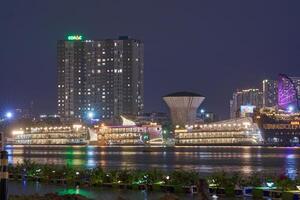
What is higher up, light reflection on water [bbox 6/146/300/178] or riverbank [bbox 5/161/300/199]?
light reflection on water [bbox 6/146/300/178]

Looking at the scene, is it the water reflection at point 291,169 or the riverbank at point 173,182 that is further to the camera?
the water reflection at point 291,169

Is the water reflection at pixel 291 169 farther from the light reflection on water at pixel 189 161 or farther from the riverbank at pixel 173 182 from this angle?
the riverbank at pixel 173 182

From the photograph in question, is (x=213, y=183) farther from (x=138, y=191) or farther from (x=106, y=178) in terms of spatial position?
(x=106, y=178)

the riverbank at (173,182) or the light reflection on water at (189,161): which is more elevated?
the light reflection on water at (189,161)

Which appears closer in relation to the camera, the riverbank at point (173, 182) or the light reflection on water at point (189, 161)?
the riverbank at point (173, 182)

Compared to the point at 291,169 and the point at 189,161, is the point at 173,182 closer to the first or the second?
the point at 291,169

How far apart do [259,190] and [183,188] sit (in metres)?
4.44

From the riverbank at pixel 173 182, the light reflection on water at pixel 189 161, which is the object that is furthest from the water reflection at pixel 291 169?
the riverbank at pixel 173 182

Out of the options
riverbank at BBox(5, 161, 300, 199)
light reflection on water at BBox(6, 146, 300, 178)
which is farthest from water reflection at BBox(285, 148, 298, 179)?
riverbank at BBox(5, 161, 300, 199)

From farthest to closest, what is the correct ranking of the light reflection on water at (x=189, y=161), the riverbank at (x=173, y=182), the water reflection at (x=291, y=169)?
1. the light reflection on water at (x=189, y=161)
2. the water reflection at (x=291, y=169)
3. the riverbank at (x=173, y=182)

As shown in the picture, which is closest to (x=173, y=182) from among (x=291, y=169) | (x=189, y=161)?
(x=291, y=169)

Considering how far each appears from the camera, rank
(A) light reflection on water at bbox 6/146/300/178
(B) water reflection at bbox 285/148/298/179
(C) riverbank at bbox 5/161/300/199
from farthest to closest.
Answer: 1. (A) light reflection on water at bbox 6/146/300/178
2. (B) water reflection at bbox 285/148/298/179
3. (C) riverbank at bbox 5/161/300/199

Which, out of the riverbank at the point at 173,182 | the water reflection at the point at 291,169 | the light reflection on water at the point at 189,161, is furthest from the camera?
the light reflection on water at the point at 189,161

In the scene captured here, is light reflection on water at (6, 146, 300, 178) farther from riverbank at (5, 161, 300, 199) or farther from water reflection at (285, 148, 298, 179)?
riverbank at (5, 161, 300, 199)
